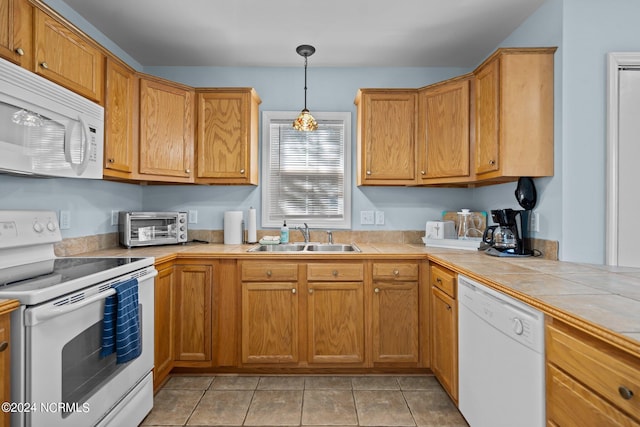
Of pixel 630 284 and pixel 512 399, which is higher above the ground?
pixel 630 284

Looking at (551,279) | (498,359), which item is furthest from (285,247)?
(551,279)

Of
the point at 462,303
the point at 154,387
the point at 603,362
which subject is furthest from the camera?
the point at 154,387

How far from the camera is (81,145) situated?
1.72 meters

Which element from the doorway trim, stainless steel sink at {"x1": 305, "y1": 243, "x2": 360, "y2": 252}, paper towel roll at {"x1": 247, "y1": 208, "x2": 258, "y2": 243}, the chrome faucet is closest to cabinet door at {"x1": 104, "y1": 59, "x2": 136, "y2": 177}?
paper towel roll at {"x1": 247, "y1": 208, "x2": 258, "y2": 243}

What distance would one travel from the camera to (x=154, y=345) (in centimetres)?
207

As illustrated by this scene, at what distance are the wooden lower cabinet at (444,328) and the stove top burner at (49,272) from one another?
1.84 m

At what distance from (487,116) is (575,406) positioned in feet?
5.69

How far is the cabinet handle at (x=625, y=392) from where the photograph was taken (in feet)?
2.70

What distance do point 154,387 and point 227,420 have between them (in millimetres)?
543

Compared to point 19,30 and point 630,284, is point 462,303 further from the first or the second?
point 19,30

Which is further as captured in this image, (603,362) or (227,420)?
(227,420)

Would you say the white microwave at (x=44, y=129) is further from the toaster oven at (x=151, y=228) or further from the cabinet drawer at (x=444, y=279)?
the cabinet drawer at (x=444, y=279)

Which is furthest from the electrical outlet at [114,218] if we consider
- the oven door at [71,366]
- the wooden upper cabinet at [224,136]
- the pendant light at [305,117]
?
the pendant light at [305,117]

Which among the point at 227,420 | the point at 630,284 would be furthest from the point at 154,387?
the point at 630,284
